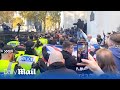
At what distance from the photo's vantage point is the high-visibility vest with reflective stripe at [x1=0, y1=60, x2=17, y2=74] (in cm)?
546

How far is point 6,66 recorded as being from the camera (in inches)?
215

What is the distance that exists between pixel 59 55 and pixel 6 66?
107 cm

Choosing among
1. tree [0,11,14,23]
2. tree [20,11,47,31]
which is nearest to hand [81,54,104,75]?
tree [20,11,47,31]

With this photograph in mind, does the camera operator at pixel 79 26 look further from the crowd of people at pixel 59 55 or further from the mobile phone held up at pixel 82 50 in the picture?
the mobile phone held up at pixel 82 50

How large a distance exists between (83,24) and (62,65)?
901mm

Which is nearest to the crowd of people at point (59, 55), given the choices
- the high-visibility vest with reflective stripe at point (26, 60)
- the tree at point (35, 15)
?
the high-visibility vest with reflective stripe at point (26, 60)

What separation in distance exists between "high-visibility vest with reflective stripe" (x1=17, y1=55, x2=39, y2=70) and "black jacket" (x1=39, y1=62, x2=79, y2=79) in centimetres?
31

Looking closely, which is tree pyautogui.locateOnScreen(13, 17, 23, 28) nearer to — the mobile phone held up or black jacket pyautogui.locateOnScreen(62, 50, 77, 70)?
black jacket pyautogui.locateOnScreen(62, 50, 77, 70)

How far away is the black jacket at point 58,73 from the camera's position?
536 centimetres

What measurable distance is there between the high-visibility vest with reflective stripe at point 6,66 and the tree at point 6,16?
2.63 ft

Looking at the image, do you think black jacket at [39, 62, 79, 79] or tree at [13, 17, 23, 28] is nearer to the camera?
black jacket at [39, 62, 79, 79]

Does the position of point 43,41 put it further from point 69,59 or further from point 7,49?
point 7,49

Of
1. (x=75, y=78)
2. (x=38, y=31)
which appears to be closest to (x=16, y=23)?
(x=38, y=31)

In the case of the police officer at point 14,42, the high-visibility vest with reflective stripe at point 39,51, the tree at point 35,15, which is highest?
the tree at point 35,15
